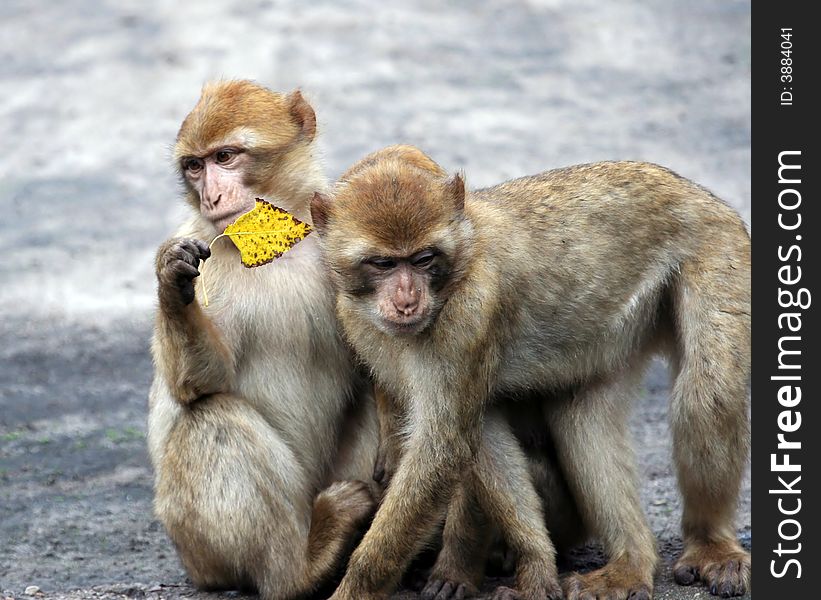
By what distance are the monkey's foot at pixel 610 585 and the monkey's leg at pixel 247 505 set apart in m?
0.78

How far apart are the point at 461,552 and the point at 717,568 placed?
2.95ft

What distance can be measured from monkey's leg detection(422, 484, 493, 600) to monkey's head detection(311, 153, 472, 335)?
0.80 metres

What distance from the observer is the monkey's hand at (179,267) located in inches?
191

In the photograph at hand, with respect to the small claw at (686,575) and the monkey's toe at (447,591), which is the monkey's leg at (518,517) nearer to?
the monkey's toe at (447,591)

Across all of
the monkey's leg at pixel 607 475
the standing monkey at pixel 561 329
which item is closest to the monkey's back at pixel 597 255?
the standing monkey at pixel 561 329

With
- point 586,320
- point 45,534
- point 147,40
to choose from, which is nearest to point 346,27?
point 147,40

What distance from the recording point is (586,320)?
533cm

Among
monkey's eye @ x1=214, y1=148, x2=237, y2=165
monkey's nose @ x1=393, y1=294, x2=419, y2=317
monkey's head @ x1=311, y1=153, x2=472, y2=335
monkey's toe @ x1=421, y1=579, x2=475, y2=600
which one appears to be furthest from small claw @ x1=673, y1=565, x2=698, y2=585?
monkey's eye @ x1=214, y1=148, x2=237, y2=165

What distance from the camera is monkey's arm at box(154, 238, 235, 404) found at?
4867mm

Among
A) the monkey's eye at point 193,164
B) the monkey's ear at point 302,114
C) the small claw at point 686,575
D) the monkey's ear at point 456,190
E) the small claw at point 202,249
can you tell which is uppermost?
the monkey's ear at point 302,114

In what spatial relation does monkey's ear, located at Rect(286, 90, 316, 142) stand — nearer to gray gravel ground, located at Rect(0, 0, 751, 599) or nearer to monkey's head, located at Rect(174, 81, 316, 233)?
monkey's head, located at Rect(174, 81, 316, 233)

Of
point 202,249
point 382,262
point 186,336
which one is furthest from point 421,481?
point 202,249

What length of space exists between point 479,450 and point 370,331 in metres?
0.55
